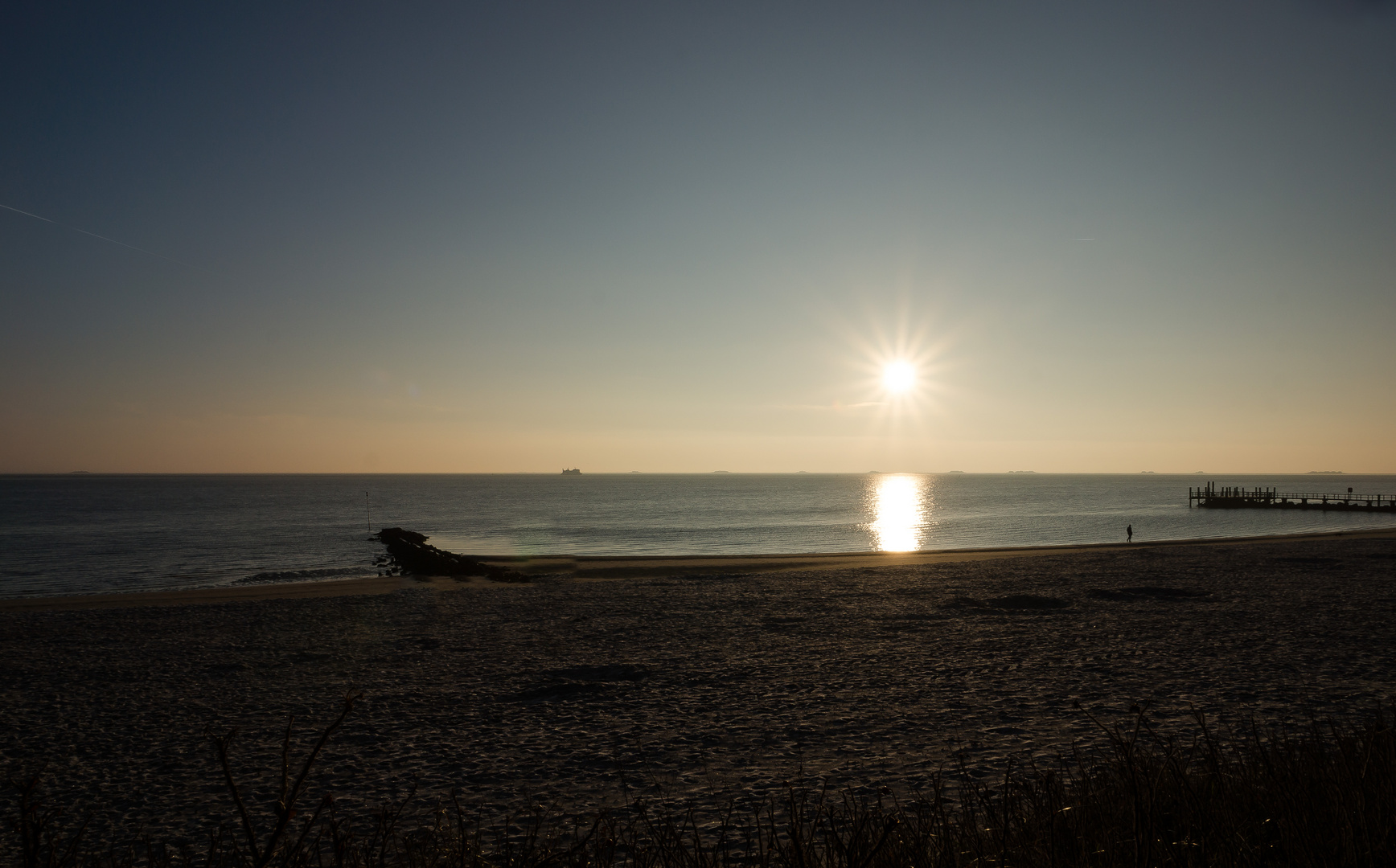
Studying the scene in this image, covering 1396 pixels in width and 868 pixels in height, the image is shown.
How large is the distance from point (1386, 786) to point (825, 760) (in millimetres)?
6328

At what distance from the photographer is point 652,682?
14.7 meters

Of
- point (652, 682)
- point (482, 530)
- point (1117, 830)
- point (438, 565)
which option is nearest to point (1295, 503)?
point (482, 530)

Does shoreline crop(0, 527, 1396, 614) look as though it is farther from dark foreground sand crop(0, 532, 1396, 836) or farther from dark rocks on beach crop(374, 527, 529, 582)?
dark foreground sand crop(0, 532, 1396, 836)

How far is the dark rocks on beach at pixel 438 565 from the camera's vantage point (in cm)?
3807

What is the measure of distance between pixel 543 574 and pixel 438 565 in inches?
280

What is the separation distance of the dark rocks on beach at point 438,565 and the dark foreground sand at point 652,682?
35.9 ft

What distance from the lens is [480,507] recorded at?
138m

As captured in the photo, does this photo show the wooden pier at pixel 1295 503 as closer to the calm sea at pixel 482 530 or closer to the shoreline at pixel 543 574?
the calm sea at pixel 482 530

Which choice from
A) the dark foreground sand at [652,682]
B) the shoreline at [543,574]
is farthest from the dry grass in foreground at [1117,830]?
the shoreline at [543,574]

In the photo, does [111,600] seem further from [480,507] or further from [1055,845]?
[480,507]

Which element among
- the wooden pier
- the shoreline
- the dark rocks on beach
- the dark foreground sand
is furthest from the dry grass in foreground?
the wooden pier

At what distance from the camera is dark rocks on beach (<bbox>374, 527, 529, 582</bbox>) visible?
1499 inches

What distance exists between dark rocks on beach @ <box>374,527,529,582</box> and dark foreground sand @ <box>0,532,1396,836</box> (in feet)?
35.9

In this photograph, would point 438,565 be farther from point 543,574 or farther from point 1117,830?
point 1117,830
